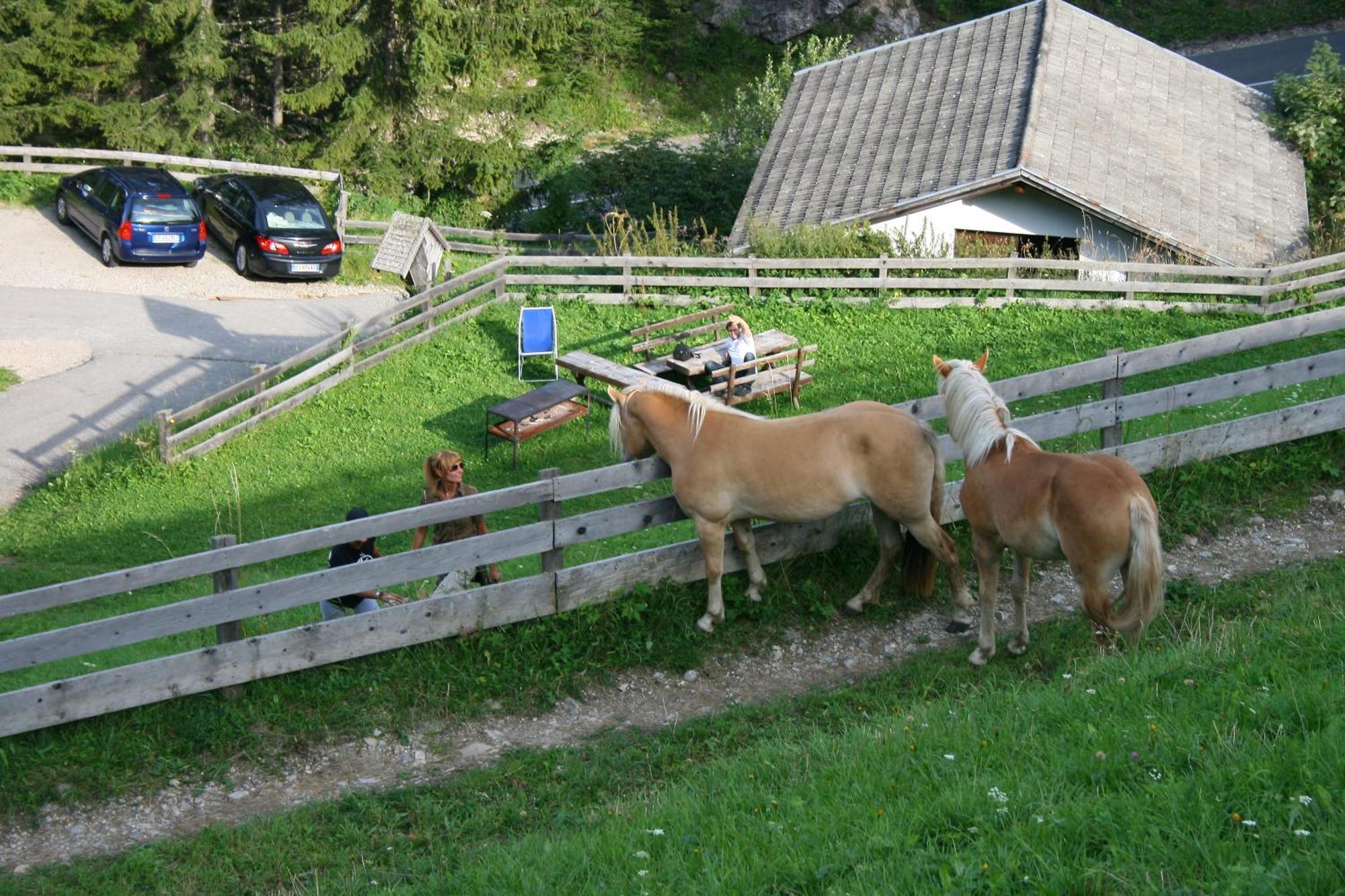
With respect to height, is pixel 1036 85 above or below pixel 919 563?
above

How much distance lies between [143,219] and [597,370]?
12.6 metres

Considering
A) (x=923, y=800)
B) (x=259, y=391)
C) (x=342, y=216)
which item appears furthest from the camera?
(x=342, y=216)

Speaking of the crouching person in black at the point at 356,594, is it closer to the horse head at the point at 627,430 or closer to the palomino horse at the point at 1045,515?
the horse head at the point at 627,430

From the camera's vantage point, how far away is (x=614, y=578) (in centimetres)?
830

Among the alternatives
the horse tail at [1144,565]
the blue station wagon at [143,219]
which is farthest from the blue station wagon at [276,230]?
the horse tail at [1144,565]

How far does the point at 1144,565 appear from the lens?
263 inches

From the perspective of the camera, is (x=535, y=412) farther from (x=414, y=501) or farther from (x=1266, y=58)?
(x=1266, y=58)

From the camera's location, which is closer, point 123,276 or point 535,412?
point 535,412

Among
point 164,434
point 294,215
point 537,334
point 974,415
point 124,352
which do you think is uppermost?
point 974,415

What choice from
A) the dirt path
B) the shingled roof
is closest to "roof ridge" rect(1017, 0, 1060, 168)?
the shingled roof

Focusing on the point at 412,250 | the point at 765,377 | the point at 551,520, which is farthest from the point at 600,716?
the point at 412,250

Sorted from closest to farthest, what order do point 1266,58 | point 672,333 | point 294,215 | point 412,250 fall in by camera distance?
point 672,333 → point 412,250 → point 294,215 → point 1266,58

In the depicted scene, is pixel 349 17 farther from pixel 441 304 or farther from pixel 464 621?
pixel 464 621

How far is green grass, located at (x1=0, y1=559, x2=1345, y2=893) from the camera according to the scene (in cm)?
440
